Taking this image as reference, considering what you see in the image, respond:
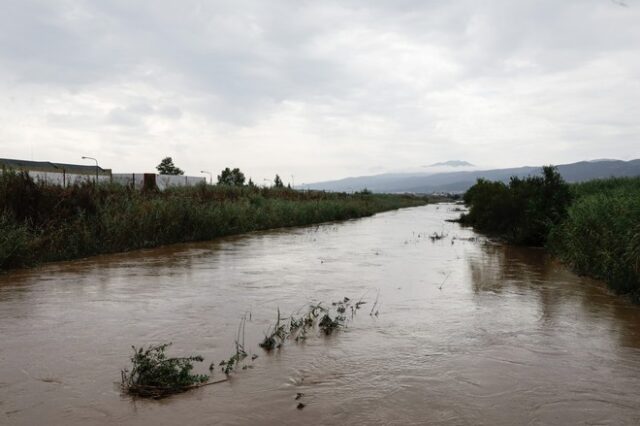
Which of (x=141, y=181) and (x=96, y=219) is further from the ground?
(x=141, y=181)

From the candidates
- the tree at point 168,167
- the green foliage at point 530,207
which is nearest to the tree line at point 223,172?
the tree at point 168,167

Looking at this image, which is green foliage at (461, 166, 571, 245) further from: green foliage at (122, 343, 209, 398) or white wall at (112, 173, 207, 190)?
white wall at (112, 173, 207, 190)

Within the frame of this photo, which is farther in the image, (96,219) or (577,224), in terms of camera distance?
(96,219)

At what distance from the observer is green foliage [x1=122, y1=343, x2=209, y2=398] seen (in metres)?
4.23

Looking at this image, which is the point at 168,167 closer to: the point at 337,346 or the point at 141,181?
the point at 141,181

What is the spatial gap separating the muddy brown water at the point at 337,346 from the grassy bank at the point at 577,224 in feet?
1.90

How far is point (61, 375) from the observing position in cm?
460

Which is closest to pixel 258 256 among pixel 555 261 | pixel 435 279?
pixel 435 279

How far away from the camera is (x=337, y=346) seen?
559 cm

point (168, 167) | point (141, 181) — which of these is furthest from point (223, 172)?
point (141, 181)

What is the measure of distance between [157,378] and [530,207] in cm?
1526

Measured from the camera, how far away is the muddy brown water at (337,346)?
3.96 meters

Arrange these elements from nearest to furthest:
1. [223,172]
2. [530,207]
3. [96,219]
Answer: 1. [96,219]
2. [530,207]
3. [223,172]

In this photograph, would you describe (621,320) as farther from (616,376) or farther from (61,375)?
(61,375)
